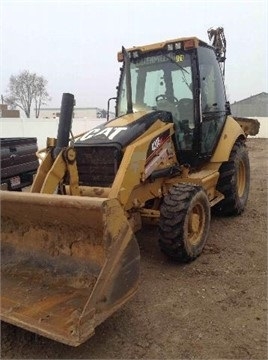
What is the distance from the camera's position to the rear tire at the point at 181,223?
4285mm

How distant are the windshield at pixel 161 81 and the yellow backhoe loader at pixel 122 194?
1cm

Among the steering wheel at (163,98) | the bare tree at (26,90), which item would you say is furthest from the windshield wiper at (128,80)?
the bare tree at (26,90)

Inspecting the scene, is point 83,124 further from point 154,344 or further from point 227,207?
point 154,344

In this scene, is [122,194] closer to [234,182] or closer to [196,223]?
[196,223]

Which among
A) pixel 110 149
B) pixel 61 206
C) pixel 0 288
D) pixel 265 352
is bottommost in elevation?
pixel 265 352

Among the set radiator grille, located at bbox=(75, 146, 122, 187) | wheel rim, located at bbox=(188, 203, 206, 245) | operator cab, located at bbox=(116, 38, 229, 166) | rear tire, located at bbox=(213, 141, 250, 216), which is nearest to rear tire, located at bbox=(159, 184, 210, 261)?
wheel rim, located at bbox=(188, 203, 206, 245)

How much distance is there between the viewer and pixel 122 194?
4.16 meters

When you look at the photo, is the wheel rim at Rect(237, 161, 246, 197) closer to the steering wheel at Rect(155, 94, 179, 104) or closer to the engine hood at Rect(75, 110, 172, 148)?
the steering wheel at Rect(155, 94, 179, 104)

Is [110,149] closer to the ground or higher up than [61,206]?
higher up

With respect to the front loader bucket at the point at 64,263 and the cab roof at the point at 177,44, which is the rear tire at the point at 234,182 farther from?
the front loader bucket at the point at 64,263

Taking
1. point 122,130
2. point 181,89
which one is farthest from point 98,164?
point 181,89

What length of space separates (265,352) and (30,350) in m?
1.75

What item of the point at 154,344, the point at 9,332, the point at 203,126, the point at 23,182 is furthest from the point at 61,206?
the point at 23,182

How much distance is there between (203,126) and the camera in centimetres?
548
